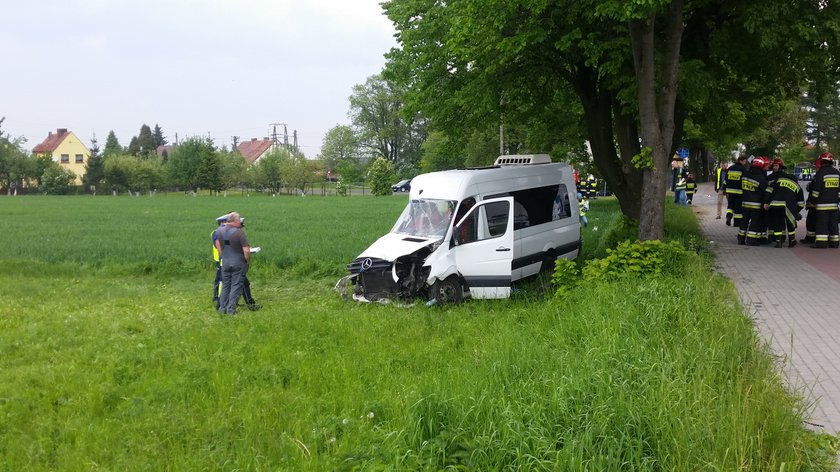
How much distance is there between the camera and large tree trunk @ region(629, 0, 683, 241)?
10672 mm

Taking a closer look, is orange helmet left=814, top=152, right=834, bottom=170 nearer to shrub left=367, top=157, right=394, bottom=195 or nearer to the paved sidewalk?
the paved sidewalk

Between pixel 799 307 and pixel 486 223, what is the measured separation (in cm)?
470

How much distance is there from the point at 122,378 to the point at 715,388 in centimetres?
584

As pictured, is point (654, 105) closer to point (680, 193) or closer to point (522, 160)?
point (522, 160)

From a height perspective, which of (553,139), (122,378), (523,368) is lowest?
(122,378)

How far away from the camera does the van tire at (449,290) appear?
33.0 ft

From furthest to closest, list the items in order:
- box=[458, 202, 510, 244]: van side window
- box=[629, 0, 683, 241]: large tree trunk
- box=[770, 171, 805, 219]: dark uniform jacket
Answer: box=[770, 171, 805, 219]: dark uniform jacket → box=[629, 0, 683, 241]: large tree trunk → box=[458, 202, 510, 244]: van side window

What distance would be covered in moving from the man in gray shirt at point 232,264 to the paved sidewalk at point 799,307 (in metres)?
7.46

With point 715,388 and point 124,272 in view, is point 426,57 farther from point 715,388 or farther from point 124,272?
point 715,388

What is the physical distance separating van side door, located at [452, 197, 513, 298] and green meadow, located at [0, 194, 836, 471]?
351mm

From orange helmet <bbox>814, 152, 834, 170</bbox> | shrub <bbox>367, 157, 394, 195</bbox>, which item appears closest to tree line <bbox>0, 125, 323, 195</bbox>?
shrub <bbox>367, 157, 394, 195</bbox>

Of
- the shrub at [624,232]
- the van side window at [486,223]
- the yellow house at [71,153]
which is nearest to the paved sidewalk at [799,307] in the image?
the shrub at [624,232]

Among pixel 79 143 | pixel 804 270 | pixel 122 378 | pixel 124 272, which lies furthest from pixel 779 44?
pixel 79 143

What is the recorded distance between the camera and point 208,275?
14.8 m
